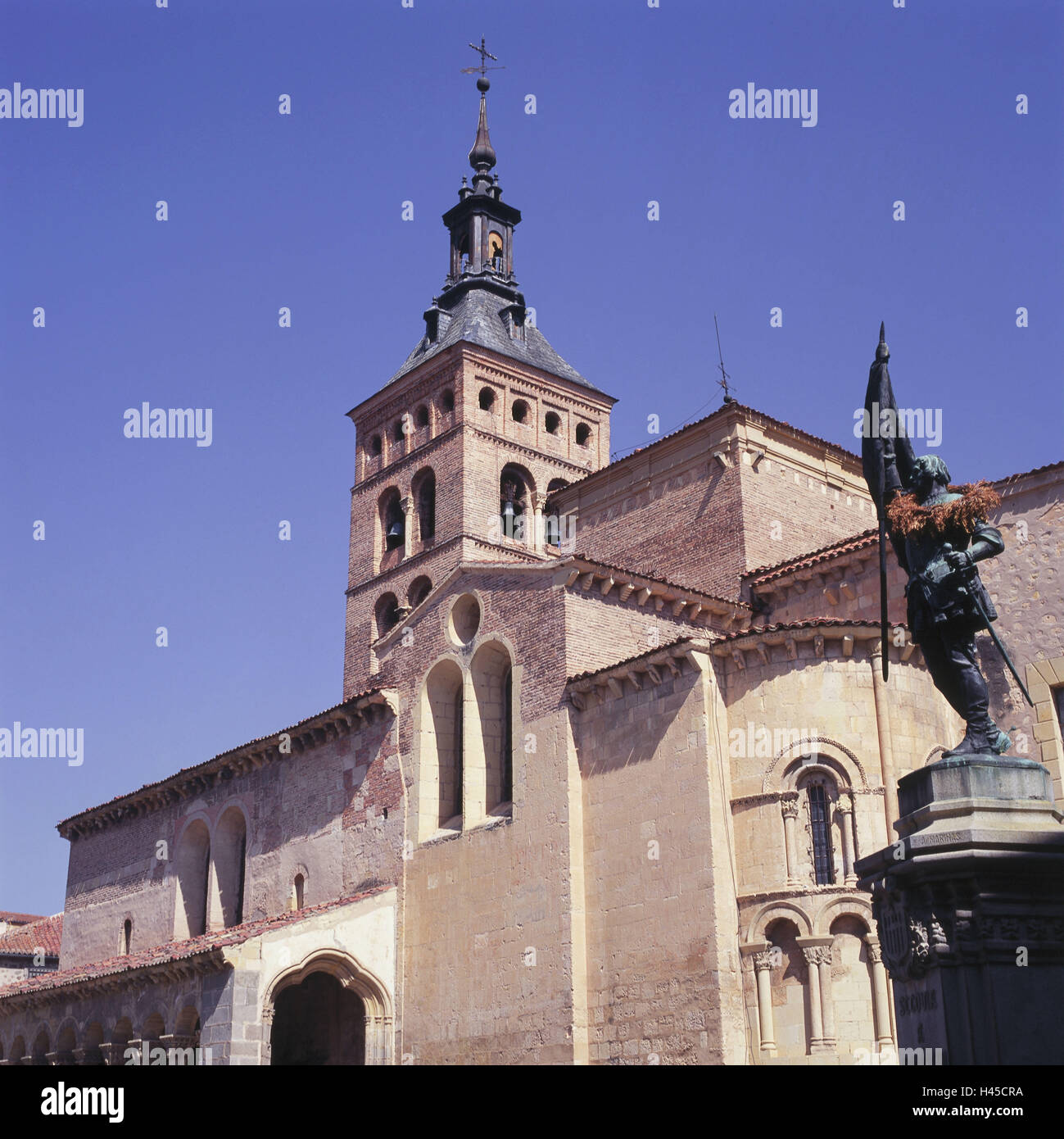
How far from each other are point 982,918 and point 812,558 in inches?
682

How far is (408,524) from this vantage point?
43.6 m

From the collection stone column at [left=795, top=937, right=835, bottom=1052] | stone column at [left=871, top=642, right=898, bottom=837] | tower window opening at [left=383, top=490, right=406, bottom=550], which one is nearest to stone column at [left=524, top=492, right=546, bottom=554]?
tower window opening at [left=383, top=490, right=406, bottom=550]

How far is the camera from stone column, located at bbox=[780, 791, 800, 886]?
19.6m

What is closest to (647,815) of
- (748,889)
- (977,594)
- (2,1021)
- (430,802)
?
(748,889)

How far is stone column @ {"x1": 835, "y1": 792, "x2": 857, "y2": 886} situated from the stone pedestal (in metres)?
10.3

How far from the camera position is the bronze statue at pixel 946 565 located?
374 inches

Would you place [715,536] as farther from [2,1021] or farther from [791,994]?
[2,1021]

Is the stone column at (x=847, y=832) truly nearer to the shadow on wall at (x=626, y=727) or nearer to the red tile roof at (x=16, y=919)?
the shadow on wall at (x=626, y=727)

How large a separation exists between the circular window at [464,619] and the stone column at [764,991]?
8605 millimetres

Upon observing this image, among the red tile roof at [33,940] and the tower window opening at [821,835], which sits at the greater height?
the red tile roof at [33,940]

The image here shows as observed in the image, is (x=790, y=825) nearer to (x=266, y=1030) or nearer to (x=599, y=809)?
(x=599, y=809)

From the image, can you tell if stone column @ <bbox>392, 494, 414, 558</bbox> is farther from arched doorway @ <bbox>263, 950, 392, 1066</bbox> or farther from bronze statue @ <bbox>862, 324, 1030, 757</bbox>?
bronze statue @ <bbox>862, 324, 1030, 757</bbox>

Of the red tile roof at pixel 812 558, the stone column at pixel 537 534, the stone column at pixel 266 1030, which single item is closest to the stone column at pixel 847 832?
the red tile roof at pixel 812 558

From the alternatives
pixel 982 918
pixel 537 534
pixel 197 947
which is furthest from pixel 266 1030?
pixel 537 534
